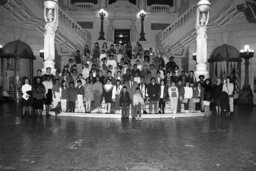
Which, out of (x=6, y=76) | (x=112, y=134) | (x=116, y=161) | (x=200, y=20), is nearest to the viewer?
(x=116, y=161)

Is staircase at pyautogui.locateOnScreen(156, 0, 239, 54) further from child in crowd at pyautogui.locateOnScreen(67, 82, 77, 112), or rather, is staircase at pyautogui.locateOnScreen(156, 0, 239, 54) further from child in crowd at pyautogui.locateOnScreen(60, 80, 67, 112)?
child in crowd at pyautogui.locateOnScreen(60, 80, 67, 112)

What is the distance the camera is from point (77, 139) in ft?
22.0

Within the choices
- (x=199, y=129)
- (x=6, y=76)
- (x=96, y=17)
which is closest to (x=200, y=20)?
(x=199, y=129)

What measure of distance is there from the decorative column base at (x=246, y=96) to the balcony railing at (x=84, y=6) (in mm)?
16270

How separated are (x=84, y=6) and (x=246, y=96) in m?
17.5

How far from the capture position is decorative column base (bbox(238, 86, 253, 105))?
16.6 metres

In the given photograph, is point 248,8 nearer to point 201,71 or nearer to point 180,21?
point 180,21

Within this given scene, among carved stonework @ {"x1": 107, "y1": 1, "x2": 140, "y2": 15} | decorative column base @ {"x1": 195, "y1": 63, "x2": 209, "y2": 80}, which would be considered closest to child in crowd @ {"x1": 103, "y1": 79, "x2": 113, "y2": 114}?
decorative column base @ {"x1": 195, "y1": 63, "x2": 209, "y2": 80}

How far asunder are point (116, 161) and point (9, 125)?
16.4 feet

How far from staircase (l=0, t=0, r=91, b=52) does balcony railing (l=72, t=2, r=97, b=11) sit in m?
3.83

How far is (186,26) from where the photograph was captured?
19.5m

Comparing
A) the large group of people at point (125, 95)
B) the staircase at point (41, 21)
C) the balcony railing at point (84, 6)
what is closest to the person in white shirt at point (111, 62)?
the large group of people at point (125, 95)

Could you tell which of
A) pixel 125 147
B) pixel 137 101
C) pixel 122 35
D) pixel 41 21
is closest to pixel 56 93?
pixel 137 101

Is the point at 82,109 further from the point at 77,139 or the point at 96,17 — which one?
the point at 96,17
